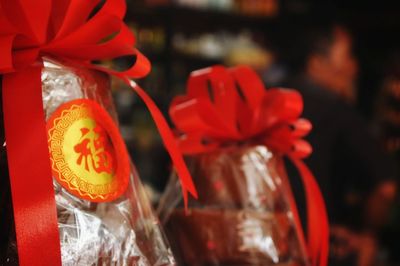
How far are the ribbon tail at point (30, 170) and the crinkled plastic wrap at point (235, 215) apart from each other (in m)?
0.23

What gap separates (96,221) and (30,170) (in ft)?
0.25

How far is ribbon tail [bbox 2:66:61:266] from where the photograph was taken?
0.40 metres

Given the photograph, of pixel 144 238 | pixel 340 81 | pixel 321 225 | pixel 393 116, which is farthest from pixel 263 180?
pixel 393 116

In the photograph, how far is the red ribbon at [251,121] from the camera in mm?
652

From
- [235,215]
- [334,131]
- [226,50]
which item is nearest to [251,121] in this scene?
[235,215]

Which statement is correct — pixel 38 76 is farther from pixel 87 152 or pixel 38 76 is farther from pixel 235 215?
pixel 235 215

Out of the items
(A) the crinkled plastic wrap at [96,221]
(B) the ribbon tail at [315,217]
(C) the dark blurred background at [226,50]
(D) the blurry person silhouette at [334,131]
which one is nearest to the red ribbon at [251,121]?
(B) the ribbon tail at [315,217]

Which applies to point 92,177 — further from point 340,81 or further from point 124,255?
point 340,81

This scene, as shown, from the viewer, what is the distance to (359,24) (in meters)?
5.09

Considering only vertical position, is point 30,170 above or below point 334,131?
above

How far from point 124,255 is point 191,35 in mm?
3491

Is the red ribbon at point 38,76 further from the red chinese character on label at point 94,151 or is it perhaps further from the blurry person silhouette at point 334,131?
the blurry person silhouette at point 334,131

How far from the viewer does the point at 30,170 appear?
416 millimetres

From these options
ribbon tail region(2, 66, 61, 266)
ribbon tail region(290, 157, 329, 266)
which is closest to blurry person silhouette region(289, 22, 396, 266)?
ribbon tail region(290, 157, 329, 266)
